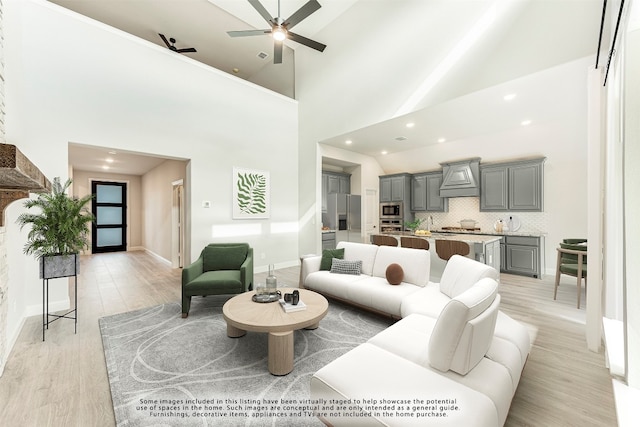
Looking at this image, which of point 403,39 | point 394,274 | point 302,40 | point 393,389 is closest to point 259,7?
point 302,40

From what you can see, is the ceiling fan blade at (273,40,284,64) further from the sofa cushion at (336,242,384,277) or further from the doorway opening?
the doorway opening

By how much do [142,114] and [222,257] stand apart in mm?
2680

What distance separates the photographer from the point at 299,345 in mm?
2551

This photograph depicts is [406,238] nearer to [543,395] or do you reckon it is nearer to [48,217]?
[543,395]

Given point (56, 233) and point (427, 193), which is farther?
point (427, 193)

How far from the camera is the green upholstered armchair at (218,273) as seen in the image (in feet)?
10.5

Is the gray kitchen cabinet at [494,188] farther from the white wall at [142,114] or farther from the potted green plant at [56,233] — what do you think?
the potted green plant at [56,233]

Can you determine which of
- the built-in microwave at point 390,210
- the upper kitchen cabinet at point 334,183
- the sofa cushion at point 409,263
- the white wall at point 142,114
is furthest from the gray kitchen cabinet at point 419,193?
the sofa cushion at point 409,263

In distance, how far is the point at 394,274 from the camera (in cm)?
324

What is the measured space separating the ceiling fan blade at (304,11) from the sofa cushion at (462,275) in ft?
11.3

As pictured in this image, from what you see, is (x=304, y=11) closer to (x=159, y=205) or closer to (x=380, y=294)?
(x=380, y=294)

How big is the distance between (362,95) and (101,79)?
4.23 m

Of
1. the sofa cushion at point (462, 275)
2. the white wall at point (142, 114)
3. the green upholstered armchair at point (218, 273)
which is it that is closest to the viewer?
the sofa cushion at point (462, 275)

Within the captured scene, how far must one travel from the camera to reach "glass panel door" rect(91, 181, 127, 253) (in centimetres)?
866
